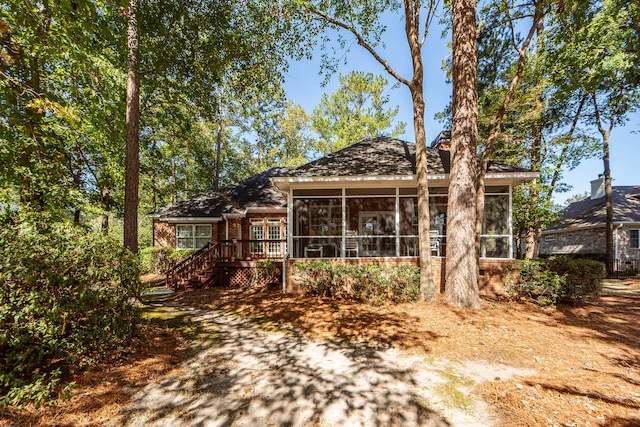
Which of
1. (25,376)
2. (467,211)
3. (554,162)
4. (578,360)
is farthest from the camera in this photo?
(554,162)

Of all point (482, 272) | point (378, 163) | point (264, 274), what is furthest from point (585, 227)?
point (264, 274)

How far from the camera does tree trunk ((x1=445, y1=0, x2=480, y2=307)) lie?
6.53 metres

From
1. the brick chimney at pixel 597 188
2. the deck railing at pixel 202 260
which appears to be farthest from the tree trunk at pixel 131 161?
the brick chimney at pixel 597 188

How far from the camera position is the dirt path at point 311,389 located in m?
2.89

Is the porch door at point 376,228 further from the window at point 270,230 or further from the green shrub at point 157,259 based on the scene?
the green shrub at point 157,259

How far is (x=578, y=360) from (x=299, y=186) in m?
7.94

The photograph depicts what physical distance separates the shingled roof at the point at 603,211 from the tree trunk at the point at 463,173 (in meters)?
14.0

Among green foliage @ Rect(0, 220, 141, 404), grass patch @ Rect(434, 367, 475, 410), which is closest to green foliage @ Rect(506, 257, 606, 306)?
grass patch @ Rect(434, 367, 475, 410)

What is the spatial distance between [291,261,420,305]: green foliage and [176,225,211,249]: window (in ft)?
32.8

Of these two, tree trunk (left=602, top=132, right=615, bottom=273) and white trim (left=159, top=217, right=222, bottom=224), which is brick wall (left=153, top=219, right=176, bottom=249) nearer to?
white trim (left=159, top=217, right=222, bottom=224)

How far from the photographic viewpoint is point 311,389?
3.45 meters

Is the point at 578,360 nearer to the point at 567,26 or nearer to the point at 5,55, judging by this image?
the point at 567,26

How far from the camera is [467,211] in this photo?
6621 mm

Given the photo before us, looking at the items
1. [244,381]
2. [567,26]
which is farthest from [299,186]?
[567,26]
